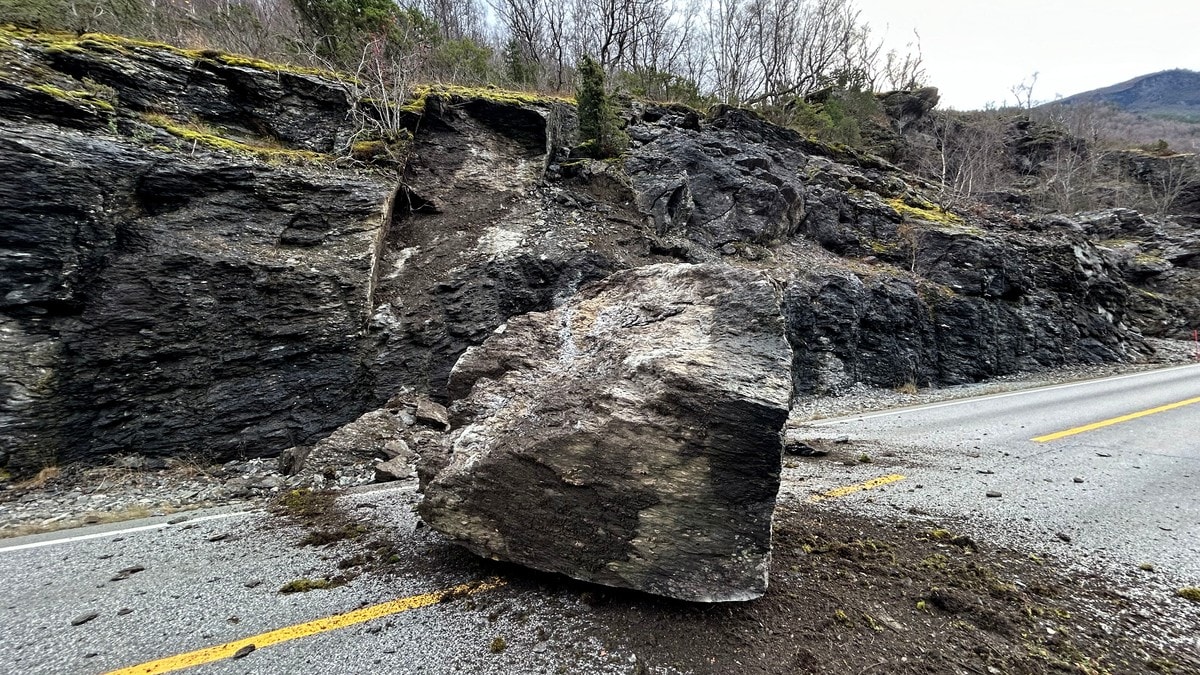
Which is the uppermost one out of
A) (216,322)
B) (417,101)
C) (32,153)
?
(417,101)

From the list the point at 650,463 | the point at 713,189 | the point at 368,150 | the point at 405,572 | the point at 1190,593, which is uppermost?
the point at 368,150

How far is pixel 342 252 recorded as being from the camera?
796cm

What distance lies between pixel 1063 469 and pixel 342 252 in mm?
9822

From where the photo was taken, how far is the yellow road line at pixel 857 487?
3858 millimetres

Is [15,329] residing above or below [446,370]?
above

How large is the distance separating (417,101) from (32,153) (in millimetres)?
6605

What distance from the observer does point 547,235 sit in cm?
1029

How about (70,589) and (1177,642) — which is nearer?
(1177,642)

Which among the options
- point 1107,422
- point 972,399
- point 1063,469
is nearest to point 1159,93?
point 972,399

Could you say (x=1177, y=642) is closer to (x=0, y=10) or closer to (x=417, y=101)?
(x=417, y=101)

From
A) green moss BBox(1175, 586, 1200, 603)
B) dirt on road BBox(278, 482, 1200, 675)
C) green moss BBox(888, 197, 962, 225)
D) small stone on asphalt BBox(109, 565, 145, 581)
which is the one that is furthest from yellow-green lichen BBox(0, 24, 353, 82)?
green moss BBox(888, 197, 962, 225)

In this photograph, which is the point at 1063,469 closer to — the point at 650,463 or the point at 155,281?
A: the point at 650,463

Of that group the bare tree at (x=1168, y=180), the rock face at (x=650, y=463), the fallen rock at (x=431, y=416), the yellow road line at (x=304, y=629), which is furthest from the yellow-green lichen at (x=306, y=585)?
the bare tree at (x=1168, y=180)

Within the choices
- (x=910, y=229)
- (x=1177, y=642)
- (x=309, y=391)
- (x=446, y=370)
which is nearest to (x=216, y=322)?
(x=309, y=391)
